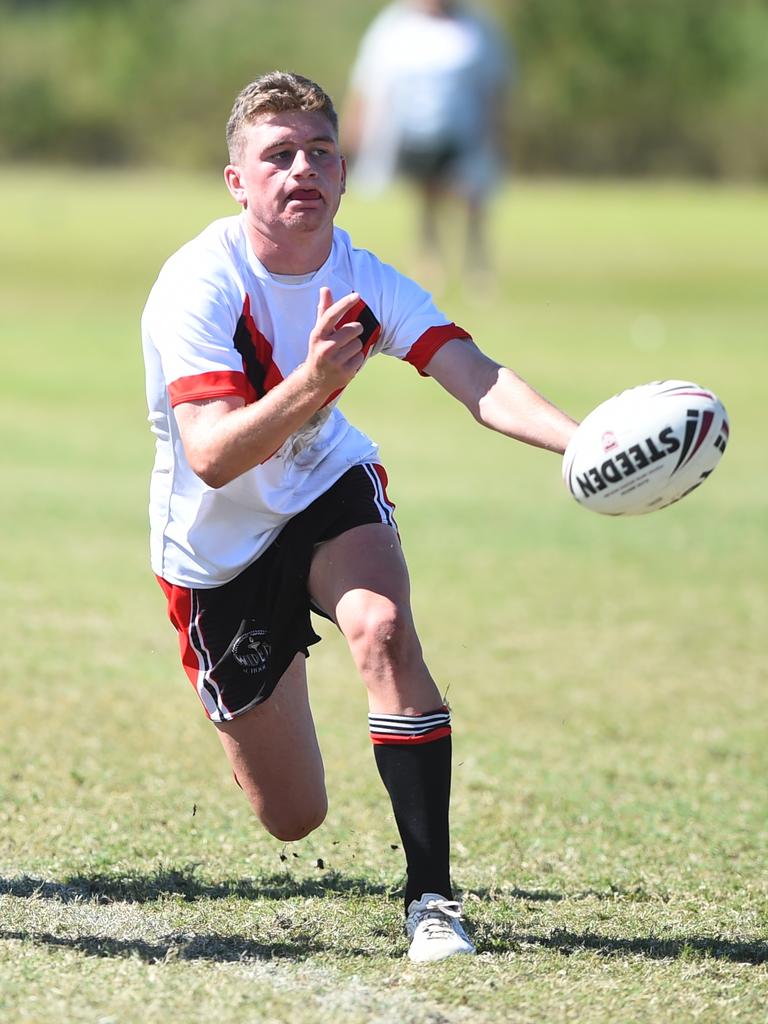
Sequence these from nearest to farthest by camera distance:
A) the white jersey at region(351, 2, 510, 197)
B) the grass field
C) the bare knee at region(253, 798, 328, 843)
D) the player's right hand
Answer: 1. the player's right hand
2. the grass field
3. the bare knee at region(253, 798, 328, 843)
4. the white jersey at region(351, 2, 510, 197)

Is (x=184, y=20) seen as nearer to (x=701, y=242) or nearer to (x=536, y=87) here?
(x=536, y=87)

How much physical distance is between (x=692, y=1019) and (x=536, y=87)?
48277 mm

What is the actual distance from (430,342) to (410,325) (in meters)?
0.07

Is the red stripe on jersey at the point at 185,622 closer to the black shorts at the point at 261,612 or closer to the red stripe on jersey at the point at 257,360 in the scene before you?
the black shorts at the point at 261,612

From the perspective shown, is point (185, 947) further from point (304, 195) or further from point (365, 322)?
point (304, 195)

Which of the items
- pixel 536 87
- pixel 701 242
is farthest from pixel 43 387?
pixel 536 87

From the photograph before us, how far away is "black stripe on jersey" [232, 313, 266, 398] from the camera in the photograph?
4352 mm

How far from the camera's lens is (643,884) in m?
5.05

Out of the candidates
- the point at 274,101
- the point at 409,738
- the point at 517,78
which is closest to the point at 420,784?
the point at 409,738

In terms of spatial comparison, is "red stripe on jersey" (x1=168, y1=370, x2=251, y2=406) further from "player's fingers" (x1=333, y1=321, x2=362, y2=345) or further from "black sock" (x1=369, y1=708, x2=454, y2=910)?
"black sock" (x1=369, y1=708, x2=454, y2=910)

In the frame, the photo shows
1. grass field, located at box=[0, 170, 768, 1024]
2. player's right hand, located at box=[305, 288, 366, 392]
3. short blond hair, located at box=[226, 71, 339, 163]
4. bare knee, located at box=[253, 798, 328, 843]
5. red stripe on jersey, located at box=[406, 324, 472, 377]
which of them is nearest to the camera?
player's right hand, located at box=[305, 288, 366, 392]

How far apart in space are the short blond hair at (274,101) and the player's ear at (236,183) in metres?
0.02

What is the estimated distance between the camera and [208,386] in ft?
13.6

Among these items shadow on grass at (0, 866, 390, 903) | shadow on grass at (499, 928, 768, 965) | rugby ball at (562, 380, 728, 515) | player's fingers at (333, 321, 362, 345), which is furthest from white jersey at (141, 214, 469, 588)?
shadow on grass at (499, 928, 768, 965)
